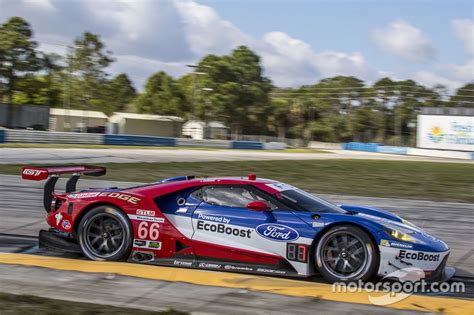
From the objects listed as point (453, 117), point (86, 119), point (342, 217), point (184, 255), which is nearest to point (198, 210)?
point (184, 255)

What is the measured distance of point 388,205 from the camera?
39.1ft

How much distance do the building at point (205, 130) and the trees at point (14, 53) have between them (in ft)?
79.3

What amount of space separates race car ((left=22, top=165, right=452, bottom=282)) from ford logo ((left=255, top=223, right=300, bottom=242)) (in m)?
0.01

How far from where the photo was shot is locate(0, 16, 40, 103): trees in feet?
165

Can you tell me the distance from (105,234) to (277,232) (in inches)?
77.4

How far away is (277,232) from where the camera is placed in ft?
19.5

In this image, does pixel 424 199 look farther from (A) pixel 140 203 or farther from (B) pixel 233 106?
(B) pixel 233 106

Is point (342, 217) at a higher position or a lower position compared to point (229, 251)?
higher

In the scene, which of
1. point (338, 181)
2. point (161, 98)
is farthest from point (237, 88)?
point (338, 181)

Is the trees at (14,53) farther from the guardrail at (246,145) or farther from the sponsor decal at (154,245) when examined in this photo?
the sponsor decal at (154,245)

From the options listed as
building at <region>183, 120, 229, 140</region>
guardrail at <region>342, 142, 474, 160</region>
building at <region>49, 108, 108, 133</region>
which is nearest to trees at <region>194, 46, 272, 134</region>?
building at <region>183, 120, 229, 140</region>

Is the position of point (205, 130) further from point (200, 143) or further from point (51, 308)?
point (51, 308)

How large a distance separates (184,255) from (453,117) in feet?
184

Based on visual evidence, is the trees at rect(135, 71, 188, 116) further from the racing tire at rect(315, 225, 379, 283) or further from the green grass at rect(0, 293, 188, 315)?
the green grass at rect(0, 293, 188, 315)
